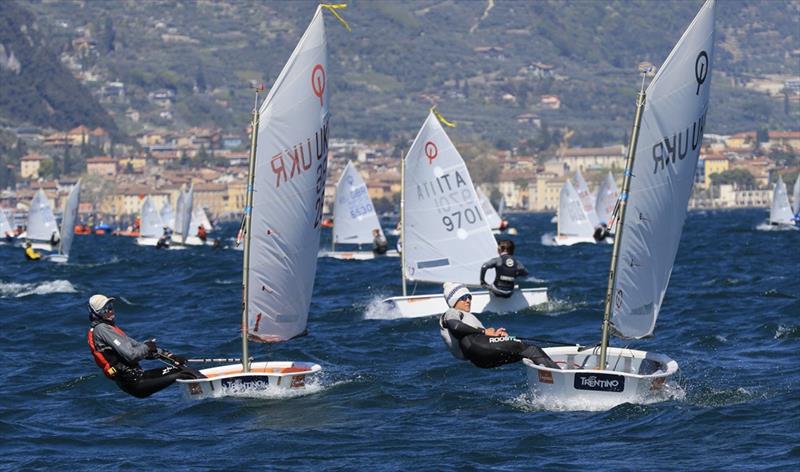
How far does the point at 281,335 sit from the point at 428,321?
A: 977cm

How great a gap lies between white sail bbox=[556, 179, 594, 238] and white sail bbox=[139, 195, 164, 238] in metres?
24.3

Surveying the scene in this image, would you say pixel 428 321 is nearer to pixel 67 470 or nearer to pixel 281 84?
pixel 281 84

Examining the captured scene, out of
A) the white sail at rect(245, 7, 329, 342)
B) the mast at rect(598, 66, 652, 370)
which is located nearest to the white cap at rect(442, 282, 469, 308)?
the mast at rect(598, 66, 652, 370)

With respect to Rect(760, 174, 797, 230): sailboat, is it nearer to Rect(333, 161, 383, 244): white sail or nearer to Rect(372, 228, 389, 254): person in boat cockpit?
Rect(333, 161, 383, 244): white sail

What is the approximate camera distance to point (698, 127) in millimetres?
20938

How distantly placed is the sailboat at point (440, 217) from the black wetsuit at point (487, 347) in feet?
43.3

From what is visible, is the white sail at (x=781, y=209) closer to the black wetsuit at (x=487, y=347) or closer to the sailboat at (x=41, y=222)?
the sailboat at (x=41, y=222)

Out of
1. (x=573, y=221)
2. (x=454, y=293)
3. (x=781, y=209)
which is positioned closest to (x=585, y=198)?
(x=573, y=221)

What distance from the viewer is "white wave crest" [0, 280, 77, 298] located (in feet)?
146

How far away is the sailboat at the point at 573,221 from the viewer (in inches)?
3295

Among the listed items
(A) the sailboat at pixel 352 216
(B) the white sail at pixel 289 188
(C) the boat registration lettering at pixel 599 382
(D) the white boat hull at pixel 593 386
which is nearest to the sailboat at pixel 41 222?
(A) the sailboat at pixel 352 216

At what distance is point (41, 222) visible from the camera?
84.1 metres

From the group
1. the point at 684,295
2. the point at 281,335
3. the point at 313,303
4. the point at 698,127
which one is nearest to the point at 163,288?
the point at 313,303

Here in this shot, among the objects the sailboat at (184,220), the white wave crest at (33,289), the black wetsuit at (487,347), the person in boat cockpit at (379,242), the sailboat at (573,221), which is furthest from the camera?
the sailboat at (184,220)
